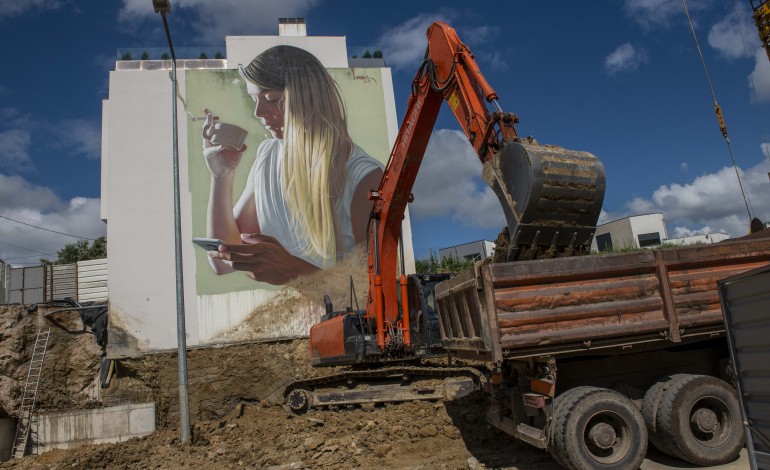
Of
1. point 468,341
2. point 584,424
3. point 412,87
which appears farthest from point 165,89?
point 584,424

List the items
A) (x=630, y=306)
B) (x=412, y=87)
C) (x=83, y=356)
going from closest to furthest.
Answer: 1. (x=630, y=306)
2. (x=412, y=87)
3. (x=83, y=356)

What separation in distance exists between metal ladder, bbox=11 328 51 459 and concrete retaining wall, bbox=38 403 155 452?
32 cm

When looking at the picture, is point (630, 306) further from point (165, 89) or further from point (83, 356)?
point (165, 89)

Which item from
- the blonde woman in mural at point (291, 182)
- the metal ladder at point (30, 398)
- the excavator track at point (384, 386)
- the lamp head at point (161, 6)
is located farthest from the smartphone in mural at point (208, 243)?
the lamp head at point (161, 6)

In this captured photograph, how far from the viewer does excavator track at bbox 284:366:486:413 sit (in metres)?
9.88

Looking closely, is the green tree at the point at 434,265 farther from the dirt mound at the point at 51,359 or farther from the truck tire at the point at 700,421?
the truck tire at the point at 700,421

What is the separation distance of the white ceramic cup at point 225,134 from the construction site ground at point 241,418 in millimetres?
7997

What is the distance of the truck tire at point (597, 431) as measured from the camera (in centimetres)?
533

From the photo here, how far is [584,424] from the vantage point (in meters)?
5.39

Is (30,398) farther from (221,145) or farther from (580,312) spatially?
(580,312)

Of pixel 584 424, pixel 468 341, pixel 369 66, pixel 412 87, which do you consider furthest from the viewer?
pixel 369 66

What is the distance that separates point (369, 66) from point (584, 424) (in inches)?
804

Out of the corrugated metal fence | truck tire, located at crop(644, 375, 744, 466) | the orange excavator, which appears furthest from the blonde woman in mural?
truck tire, located at crop(644, 375, 744, 466)

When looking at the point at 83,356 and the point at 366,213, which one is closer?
the point at 83,356
